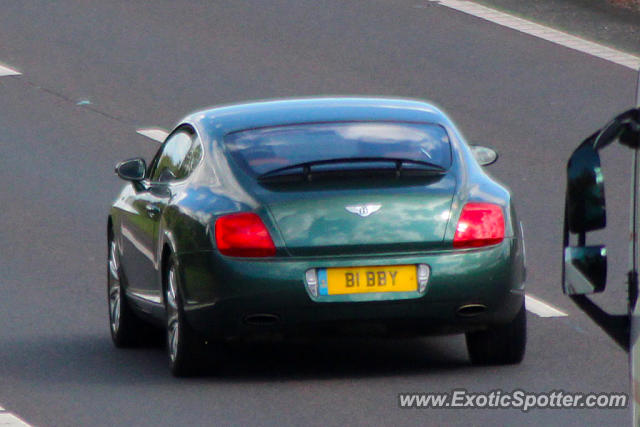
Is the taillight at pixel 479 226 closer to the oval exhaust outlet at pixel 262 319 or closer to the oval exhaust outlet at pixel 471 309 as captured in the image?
the oval exhaust outlet at pixel 471 309

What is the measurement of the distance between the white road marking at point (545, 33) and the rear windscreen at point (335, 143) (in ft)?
38.5

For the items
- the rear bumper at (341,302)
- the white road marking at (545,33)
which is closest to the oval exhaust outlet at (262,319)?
the rear bumper at (341,302)

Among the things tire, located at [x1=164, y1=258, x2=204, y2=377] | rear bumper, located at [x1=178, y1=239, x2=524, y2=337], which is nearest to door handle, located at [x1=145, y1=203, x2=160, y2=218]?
tire, located at [x1=164, y1=258, x2=204, y2=377]

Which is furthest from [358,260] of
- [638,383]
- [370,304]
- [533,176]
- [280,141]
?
[533,176]

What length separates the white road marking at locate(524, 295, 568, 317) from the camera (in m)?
11.9

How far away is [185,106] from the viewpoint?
21.5m

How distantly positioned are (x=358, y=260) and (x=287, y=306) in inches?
16.6

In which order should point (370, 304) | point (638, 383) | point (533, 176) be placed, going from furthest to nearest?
point (533, 176)
point (370, 304)
point (638, 383)

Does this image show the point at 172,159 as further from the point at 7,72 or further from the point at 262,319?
the point at 7,72

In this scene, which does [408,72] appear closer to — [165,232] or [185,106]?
[185,106]

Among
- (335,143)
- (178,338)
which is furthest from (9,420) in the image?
(335,143)

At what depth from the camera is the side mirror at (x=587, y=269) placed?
5316mm

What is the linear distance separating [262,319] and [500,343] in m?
1.37

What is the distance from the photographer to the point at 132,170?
36.9 feet
